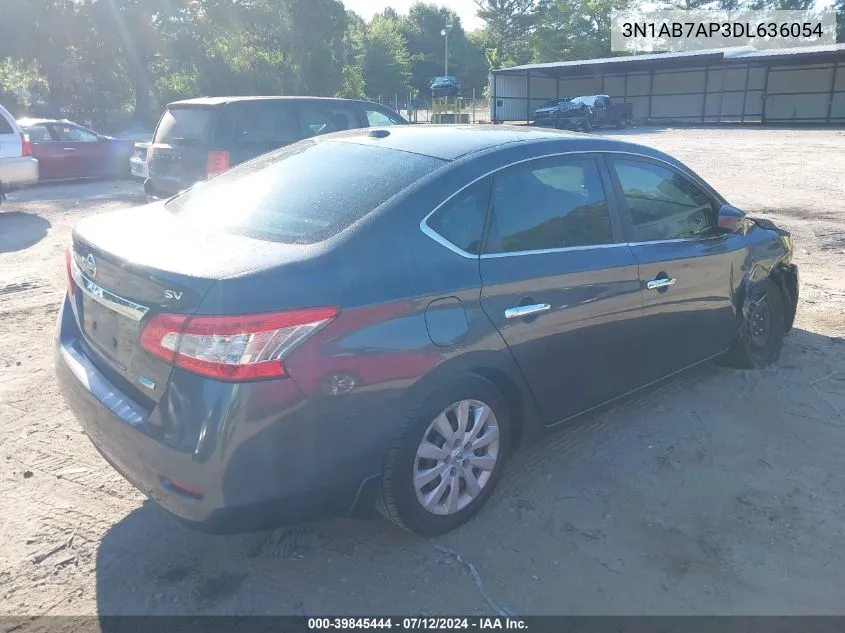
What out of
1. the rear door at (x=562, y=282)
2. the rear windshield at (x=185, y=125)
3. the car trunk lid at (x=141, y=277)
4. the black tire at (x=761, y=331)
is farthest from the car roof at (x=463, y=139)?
the rear windshield at (x=185, y=125)

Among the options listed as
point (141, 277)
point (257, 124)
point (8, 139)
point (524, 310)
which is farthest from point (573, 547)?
point (8, 139)

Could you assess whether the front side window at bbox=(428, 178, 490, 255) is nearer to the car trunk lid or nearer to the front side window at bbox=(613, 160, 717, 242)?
the car trunk lid

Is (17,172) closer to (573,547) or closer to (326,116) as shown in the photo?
(326,116)

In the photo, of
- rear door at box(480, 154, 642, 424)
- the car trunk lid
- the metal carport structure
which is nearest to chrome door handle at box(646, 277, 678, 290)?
rear door at box(480, 154, 642, 424)

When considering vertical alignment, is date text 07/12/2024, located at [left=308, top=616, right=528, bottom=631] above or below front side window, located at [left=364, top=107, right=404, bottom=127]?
below

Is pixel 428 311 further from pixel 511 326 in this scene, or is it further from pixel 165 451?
pixel 165 451

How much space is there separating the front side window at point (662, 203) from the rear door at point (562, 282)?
19 cm

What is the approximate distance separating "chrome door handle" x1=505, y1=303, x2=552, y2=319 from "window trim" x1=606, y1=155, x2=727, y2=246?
802 millimetres

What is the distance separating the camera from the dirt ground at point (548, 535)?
266 cm

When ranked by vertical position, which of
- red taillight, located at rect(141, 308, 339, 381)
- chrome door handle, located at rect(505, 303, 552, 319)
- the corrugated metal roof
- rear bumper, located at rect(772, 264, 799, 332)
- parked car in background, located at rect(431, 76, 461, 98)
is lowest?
rear bumper, located at rect(772, 264, 799, 332)

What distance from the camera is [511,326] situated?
2973mm

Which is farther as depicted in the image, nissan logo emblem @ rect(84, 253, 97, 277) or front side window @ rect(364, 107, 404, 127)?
front side window @ rect(364, 107, 404, 127)

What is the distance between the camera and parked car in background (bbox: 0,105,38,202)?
11047mm

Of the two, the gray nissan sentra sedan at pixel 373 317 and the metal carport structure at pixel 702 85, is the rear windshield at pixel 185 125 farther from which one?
the metal carport structure at pixel 702 85
